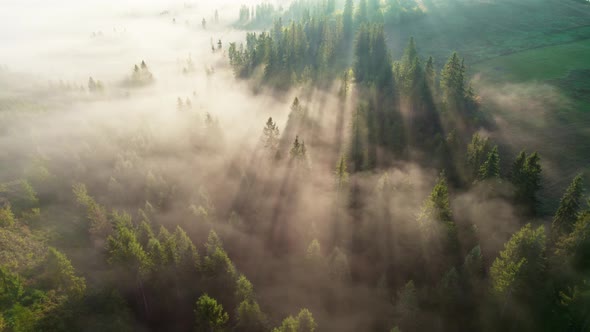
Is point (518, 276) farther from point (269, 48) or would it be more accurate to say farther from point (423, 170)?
point (269, 48)

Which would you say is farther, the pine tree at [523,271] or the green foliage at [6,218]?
the green foliage at [6,218]

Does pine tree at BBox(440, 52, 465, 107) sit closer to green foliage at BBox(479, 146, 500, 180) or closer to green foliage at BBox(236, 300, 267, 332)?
green foliage at BBox(479, 146, 500, 180)

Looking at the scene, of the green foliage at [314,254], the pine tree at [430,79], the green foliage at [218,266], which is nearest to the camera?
the green foliage at [218,266]

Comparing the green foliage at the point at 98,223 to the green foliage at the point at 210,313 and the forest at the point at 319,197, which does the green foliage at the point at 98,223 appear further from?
the green foliage at the point at 210,313

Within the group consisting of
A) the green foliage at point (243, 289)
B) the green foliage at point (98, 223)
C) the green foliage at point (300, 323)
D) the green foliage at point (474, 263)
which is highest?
the green foliage at point (474, 263)

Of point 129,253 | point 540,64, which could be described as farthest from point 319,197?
point 540,64

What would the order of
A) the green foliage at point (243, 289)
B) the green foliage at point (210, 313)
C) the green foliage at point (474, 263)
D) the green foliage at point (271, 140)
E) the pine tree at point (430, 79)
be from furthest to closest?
1. the pine tree at point (430, 79)
2. the green foliage at point (271, 140)
3. the green foliage at point (243, 289)
4. the green foliage at point (474, 263)
5. the green foliage at point (210, 313)

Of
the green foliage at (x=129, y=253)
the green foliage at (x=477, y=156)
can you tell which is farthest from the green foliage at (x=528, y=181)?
the green foliage at (x=129, y=253)

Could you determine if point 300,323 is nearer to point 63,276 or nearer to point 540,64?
point 63,276

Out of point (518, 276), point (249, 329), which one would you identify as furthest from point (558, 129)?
point (249, 329)
